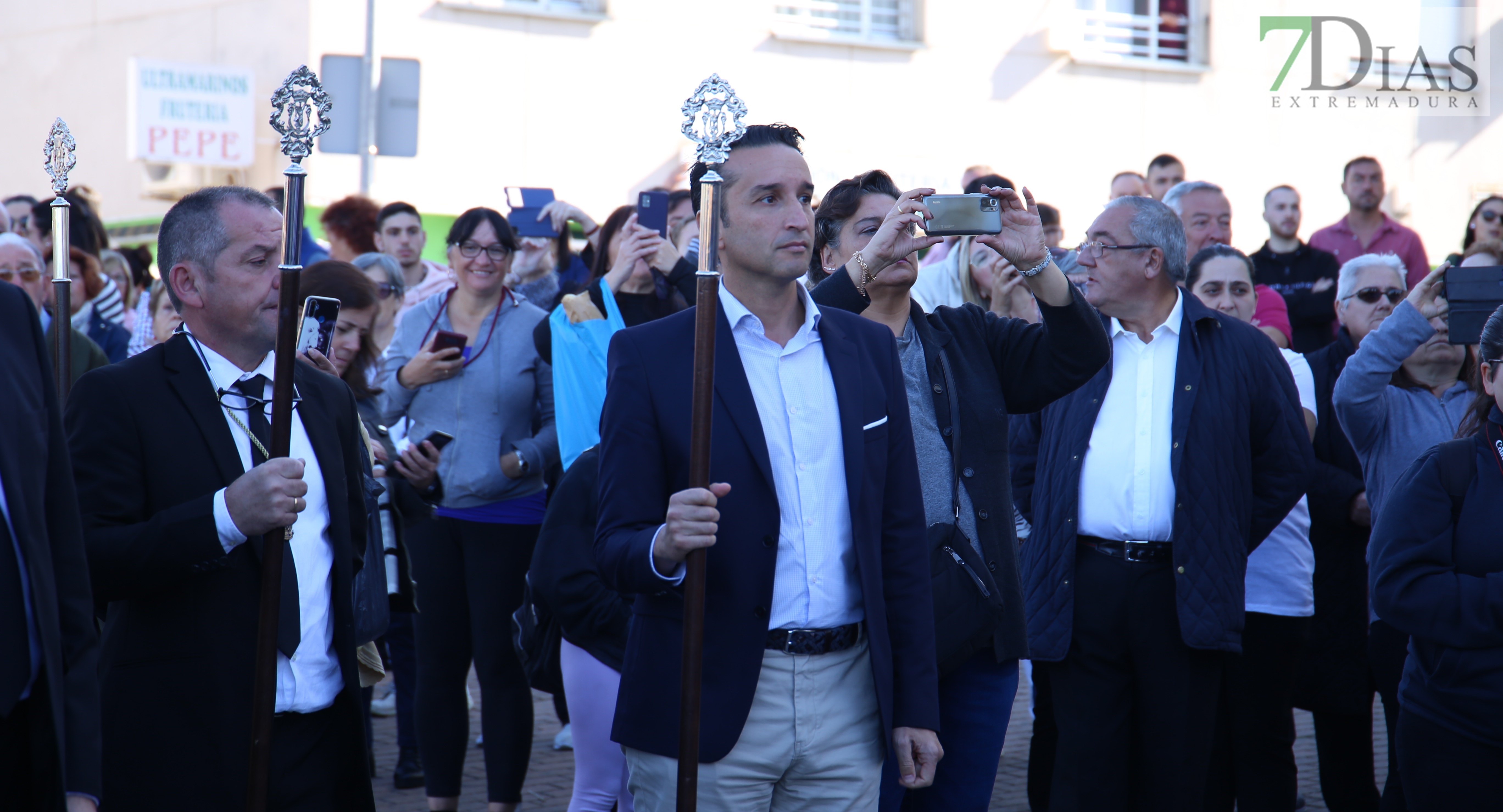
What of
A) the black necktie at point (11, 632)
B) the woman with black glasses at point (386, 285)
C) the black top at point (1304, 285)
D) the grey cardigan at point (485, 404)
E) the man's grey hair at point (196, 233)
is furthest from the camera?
the black top at point (1304, 285)

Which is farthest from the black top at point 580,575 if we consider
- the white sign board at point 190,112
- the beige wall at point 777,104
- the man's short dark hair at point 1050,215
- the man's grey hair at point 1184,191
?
the white sign board at point 190,112

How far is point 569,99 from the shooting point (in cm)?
1359

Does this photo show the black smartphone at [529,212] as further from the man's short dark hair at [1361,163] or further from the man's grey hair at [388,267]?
the man's short dark hair at [1361,163]

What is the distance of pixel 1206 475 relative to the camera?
443 centimetres

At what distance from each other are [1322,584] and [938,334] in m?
2.60

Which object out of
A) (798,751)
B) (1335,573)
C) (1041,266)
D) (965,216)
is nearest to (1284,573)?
(1335,573)

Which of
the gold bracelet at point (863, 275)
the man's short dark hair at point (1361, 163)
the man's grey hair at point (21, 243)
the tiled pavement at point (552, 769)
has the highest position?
the man's short dark hair at point (1361, 163)

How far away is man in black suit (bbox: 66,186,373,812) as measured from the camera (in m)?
2.91

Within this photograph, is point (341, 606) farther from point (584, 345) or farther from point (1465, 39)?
point (1465, 39)

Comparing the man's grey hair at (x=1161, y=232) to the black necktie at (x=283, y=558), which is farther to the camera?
the man's grey hair at (x=1161, y=232)

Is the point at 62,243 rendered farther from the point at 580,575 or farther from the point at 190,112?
the point at 190,112

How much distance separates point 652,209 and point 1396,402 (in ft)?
9.48

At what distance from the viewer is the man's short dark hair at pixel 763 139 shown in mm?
3160

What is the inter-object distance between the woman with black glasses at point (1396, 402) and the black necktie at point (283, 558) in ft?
11.0
